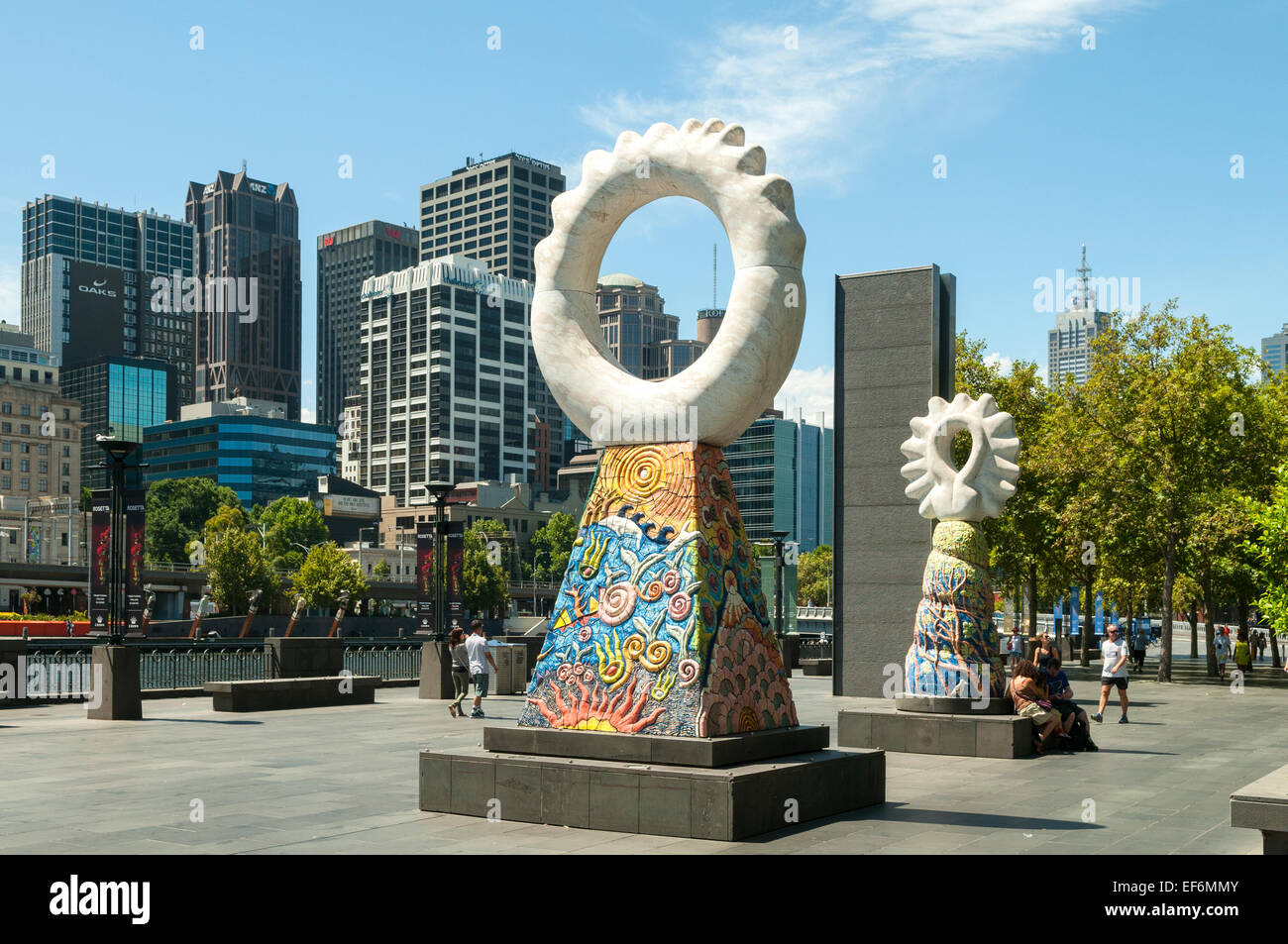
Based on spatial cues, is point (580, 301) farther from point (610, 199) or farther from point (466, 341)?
point (466, 341)

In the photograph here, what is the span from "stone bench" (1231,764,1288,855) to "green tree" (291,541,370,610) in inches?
3323

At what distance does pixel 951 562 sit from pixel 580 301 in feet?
24.3

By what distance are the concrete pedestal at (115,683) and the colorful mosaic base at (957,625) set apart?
508 inches

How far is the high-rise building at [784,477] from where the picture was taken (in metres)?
159

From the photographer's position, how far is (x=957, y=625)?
52.4 ft

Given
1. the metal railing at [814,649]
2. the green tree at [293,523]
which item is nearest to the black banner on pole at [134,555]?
the metal railing at [814,649]

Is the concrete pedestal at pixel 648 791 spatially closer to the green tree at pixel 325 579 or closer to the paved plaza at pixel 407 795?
the paved plaza at pixel 407 795

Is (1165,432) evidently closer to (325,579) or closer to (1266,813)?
(1266,813)

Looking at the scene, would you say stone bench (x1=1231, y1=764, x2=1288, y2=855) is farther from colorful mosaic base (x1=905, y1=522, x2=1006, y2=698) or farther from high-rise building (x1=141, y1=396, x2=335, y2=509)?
high-rise building (x1=141, y1=396, x2=335, y2=509)

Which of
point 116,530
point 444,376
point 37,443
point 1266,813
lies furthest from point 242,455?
point 1266,813

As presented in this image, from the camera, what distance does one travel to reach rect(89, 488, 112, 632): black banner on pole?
21.1m

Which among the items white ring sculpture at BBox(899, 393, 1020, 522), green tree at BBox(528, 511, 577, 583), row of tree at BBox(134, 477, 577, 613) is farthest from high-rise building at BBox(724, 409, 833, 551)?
white ring sculpture at BBox(899, 393, 1020, 522)
